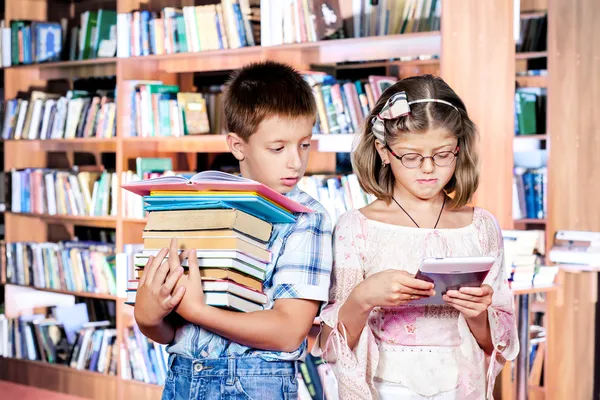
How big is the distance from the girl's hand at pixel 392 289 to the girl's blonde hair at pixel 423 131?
274 mm

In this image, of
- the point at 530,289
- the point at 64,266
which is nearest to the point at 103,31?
the point at 64,266

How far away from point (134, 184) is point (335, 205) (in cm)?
262

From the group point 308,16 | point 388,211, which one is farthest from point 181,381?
point 308,16

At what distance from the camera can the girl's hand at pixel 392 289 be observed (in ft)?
5.33

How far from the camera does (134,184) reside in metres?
1.54

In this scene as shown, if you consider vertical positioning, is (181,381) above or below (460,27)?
below

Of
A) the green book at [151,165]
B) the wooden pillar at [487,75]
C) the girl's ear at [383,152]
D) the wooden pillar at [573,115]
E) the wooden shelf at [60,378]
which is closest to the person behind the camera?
the girl's ear at [383,152]

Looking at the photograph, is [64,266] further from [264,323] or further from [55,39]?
[264,323]

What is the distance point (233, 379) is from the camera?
1.55 metres

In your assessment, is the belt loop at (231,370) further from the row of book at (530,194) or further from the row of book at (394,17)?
the row of book at (530,194)

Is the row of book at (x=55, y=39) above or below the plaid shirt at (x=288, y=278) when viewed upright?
above

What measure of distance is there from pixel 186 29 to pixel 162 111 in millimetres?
463

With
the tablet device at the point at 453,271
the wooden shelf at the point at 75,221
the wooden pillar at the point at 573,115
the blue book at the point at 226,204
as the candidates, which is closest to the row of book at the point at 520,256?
the wooden pillar at the point at 573,115

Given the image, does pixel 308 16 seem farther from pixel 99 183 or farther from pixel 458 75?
pixel 99 183
